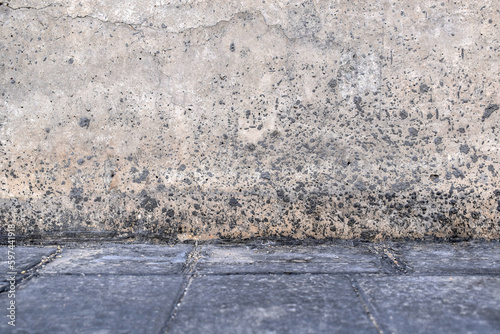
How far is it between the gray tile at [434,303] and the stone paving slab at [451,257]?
0.09m

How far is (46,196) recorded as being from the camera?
1.88 m

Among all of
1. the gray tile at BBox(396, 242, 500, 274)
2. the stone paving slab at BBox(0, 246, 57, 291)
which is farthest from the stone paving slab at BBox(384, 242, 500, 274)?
the stone paving slab at BBox(0, 246, 57, 291)

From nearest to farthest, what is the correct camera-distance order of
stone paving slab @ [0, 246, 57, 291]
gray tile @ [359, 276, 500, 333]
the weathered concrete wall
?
gray tile @ [359, 276, 500, 333]
stone paving slab @ [0, 246, 57, 291]
the weathered concrete wall

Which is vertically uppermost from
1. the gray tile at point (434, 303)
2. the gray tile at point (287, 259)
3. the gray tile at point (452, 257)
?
the gray tile at point (287, 259)

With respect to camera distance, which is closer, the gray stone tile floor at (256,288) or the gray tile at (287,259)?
the gray stone tile floor at (256,288)

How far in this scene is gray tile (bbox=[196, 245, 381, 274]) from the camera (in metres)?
1.49

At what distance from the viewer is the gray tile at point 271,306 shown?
1064 millimetres

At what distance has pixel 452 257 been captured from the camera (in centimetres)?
161

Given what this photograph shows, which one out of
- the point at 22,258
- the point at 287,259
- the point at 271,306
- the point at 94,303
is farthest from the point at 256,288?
the point at 22,258

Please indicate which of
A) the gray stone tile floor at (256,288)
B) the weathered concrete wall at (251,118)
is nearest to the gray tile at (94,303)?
the gray stone tile floor at (256,288)

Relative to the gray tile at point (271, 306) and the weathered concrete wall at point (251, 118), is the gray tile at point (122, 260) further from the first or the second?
the gray tile at point (271, 306)

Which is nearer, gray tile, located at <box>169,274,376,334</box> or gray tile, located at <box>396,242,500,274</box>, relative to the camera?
gray tile, located at <box>169,274,376,334</box>

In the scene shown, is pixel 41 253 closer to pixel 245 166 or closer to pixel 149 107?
pixel 149 107

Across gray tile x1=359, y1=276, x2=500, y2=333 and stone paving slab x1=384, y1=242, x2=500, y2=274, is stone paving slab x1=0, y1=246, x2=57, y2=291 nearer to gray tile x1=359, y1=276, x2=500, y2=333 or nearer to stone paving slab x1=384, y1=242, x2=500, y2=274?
gray tile x1=359, y1=276, x2=500, y2=333
